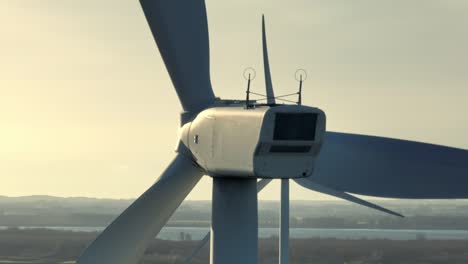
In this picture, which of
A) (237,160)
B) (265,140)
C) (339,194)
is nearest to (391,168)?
(339,194)

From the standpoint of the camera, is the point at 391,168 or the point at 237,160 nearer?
the point at 237,160

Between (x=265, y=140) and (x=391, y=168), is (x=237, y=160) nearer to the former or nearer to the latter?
(x=265, y=140)

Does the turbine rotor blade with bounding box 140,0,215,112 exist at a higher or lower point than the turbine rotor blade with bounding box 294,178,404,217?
higher

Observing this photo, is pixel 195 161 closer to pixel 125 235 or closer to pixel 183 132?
pixel 183 132

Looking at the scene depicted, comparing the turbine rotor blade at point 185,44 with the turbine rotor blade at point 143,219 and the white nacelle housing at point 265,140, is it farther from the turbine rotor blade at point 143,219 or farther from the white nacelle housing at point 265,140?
the white nacelle housing at point 265,140

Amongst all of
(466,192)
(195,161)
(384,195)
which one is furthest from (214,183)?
(466,192)

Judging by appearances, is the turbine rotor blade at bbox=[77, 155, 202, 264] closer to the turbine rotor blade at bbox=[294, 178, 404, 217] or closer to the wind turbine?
the wind turbine

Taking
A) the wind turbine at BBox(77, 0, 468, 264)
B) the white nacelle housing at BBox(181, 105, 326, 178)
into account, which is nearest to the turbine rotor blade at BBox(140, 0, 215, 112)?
the wind turbine at BBox(77, 0, 468, 264)
